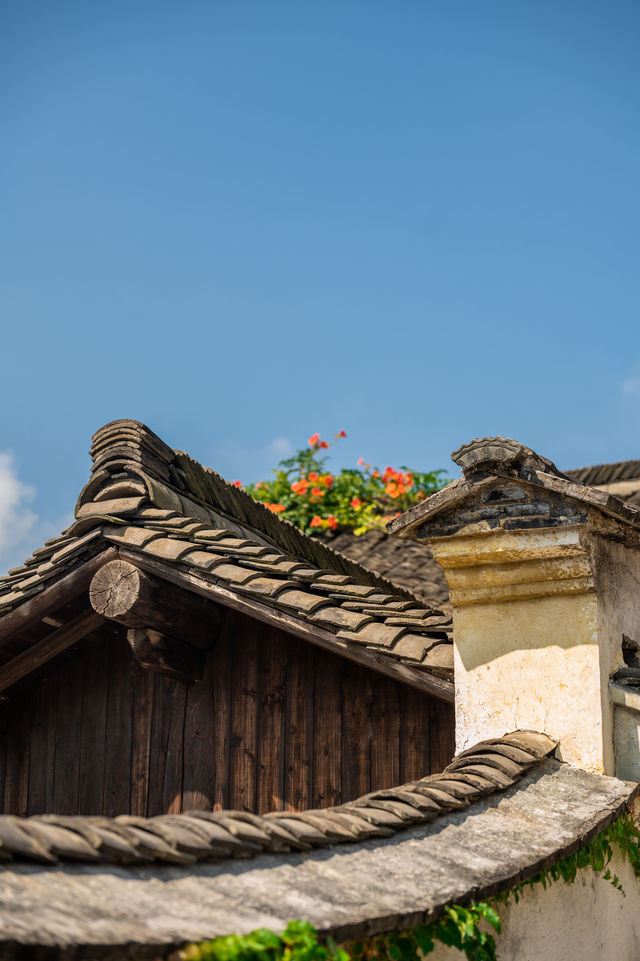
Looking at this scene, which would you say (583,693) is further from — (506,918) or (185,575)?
(185,575)

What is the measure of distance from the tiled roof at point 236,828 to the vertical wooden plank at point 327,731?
1486 mm

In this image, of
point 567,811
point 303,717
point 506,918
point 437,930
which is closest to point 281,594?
point 303,717

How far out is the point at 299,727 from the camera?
479cm

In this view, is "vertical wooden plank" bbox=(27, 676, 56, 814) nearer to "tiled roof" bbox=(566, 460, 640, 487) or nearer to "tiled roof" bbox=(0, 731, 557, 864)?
"tiled roof" bbox=(0, 731, 557, 864)

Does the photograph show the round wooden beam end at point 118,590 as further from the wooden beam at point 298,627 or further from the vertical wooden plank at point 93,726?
the vertical wooden plank at point 93,726

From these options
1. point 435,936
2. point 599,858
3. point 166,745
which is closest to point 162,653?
point 166,745

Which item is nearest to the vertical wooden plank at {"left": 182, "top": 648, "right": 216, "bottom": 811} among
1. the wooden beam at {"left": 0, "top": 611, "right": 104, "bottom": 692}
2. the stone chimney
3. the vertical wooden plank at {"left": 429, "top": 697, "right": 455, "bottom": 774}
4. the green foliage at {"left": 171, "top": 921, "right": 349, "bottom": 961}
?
the wooden beam at {"left": 0, "top": 611, "right": 104, "bottom": 692}

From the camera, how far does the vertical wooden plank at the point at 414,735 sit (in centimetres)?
448

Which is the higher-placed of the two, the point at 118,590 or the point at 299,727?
the point at 118,590

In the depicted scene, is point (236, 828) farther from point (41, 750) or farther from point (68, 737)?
point (41, 750)

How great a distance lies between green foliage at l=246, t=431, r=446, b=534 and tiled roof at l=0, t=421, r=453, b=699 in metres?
7.59

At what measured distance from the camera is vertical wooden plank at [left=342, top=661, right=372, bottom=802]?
4.58 meters

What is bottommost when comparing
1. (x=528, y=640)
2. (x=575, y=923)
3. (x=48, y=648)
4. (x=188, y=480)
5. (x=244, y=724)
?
(x=575, y=923)

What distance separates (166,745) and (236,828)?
310cm
